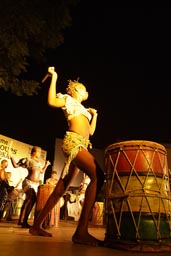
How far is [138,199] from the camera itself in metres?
3.41

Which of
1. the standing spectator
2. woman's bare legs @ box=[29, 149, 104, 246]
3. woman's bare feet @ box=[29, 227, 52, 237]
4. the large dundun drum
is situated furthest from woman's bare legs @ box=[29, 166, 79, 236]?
the standing spectator

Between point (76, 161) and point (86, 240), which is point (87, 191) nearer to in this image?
point (76, 161)

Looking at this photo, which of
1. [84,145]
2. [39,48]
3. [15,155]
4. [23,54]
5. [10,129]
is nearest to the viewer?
[84,145]

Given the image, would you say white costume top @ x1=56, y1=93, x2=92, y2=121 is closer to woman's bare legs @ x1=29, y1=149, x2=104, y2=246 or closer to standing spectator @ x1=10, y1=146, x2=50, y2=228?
woman's bare legs @ x1=29, y1=149, x2=104, y2=246

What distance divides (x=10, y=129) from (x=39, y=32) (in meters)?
14.6

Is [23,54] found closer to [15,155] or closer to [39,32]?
[39,32]

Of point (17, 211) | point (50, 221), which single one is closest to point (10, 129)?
point (17, 211)

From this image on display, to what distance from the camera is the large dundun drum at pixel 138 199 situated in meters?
3.31

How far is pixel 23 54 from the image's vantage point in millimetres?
8969

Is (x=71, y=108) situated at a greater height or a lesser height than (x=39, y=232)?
greater

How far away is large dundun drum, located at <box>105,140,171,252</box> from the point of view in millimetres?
3307

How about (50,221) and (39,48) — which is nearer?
(50,221)

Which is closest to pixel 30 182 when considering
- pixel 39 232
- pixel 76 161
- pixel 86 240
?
pixel 39 232

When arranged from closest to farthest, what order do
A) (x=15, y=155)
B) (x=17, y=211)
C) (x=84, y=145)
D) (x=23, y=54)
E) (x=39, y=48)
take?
1. (x=84, y=145)
2. (x=23, y=54)
3. (x=39, y=48)
4. (x=17, y=211)
5. (x=15, y=155)
